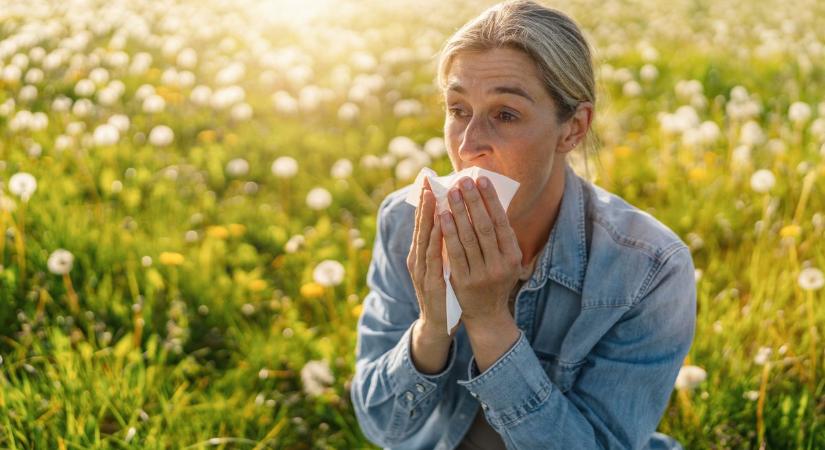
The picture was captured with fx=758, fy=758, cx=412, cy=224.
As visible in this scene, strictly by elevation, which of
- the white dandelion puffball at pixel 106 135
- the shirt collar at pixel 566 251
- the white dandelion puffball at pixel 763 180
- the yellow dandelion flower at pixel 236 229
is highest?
the shirt collar at pixel 566 251

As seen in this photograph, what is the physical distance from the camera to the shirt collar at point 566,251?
2113mm

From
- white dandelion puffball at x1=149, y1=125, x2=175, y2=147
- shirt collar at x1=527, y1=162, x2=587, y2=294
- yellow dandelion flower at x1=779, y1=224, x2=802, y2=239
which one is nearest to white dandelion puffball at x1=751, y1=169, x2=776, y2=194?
yellow dandelion flower at x1=779, y1=224, x2=802, y2=239

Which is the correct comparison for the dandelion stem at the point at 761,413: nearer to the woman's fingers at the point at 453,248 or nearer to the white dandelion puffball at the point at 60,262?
the woman's fingers at the point at 453,248

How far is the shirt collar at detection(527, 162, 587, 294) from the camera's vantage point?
2.11m

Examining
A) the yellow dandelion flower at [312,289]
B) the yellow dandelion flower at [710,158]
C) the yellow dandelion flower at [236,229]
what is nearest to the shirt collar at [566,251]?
the yellow dandelion flower at [312,289]

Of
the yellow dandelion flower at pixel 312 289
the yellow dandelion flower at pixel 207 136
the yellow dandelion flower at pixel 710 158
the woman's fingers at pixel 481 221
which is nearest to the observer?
the woman's fingers at pixel 481 221

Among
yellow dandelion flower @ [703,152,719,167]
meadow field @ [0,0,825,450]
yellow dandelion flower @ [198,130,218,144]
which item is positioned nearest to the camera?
meadow field @ [0,0,825,450]

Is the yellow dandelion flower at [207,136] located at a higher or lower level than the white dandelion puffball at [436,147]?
lower

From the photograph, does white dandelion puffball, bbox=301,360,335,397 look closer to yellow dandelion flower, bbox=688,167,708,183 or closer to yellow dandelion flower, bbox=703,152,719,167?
yellow dandelion flower, bbox=688,167,708,183

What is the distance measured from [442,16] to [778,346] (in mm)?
7984

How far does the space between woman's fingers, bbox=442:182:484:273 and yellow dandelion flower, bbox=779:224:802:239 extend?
2417 millimetres

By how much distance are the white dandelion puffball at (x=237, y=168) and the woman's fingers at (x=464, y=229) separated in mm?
3274

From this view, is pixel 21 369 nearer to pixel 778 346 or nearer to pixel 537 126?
pixel 537 126

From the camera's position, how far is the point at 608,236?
82.4 inches
